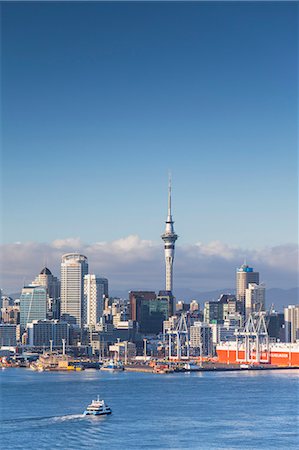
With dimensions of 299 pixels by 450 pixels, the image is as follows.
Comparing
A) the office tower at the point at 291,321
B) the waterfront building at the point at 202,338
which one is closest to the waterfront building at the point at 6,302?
the waterfront building at the point at 202,338

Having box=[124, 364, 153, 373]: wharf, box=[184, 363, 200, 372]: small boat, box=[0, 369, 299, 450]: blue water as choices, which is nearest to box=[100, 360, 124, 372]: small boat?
box=[124, 364, 153, 373]: wharf

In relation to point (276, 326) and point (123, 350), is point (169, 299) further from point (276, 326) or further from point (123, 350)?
point (123, 350)

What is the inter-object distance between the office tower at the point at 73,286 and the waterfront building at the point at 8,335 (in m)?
8.19

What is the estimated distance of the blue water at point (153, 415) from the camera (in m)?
18.0

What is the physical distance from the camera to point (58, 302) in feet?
250

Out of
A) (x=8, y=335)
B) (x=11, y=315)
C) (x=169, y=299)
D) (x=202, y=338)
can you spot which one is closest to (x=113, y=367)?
(x=202, y=338)

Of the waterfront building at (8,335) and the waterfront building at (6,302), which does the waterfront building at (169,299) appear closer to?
the waterfront building at (8,335)

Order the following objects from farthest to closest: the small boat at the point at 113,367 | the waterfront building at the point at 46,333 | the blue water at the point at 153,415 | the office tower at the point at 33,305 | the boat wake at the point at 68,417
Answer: the office tower at the point at 33,305 → the waterfront building at the point at 46,333 → the small boat at the point at 113,367 → the boat wake at the point at 68,417 → the blue water at the point at 153,415

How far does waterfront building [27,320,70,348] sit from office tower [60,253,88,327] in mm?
9520

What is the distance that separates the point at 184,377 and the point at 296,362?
33.0ft

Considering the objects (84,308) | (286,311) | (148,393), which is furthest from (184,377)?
(84,308)

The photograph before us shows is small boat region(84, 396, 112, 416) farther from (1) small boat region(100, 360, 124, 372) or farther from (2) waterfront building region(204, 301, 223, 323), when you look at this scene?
(2) waterfront building region(204, 301, 223, 323)

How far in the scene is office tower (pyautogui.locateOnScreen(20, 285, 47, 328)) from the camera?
70.2 metres

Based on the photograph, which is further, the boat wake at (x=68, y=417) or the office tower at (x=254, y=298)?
the office tower at (x=254, y=298)
